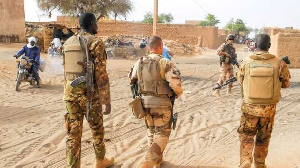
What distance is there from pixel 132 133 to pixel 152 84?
195 centimetres

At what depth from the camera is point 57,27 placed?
20.1 meters

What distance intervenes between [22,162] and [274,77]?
3.23 m

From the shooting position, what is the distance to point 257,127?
3.81 meters

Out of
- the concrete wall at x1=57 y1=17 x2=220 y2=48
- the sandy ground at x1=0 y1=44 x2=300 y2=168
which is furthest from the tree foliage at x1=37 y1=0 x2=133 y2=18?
the sandy ground at x1=0 y1=44 x2=300 y2=168

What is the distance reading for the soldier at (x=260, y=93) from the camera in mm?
3629

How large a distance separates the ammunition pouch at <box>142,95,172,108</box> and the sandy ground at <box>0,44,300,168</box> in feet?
3.06

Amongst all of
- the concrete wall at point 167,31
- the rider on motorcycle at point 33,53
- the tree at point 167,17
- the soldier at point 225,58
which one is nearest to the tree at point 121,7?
the concrete wall at point 167,31

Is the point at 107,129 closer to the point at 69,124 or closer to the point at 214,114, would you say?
the point at 69,124

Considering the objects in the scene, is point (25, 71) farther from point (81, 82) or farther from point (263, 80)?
point (263, 80)

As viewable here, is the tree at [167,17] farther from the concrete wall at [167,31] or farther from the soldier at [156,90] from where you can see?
the soldier at [156,90]

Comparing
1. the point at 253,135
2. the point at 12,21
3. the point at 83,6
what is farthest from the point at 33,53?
the point at 83,6

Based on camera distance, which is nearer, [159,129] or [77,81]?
[77,81]

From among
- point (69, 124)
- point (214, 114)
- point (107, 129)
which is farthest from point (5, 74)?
point (69, 124)

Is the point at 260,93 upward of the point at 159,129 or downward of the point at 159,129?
upward
